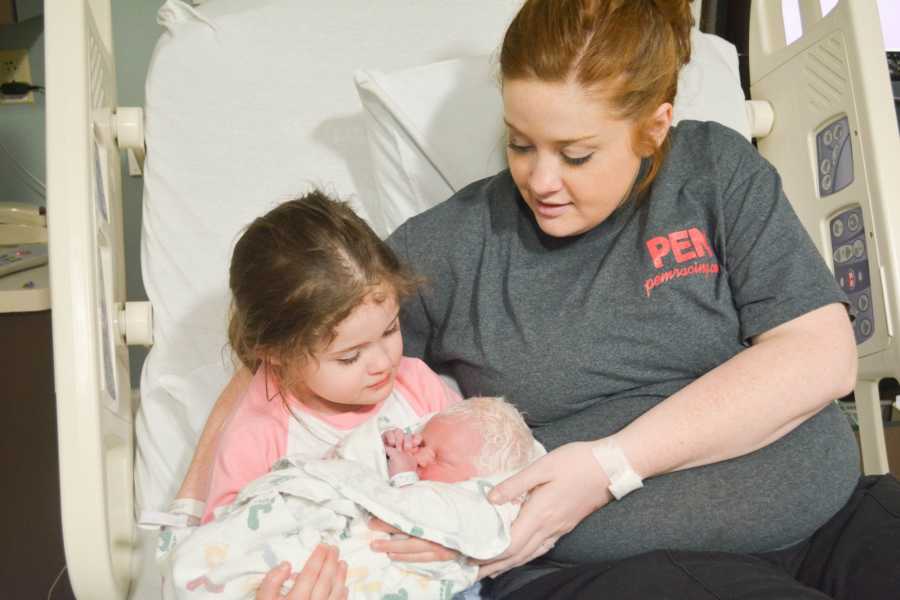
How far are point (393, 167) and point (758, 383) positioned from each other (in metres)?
0.77

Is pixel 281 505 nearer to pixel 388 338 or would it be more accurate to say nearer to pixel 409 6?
pixel 388 338

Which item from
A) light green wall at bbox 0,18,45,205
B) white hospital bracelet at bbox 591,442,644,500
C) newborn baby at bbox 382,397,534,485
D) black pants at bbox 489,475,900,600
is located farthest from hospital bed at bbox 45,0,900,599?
light green wall at bbox 0,18,45,205

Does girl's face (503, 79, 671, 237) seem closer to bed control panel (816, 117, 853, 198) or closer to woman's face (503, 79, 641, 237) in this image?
woman's face (503, 79, 641, 237)

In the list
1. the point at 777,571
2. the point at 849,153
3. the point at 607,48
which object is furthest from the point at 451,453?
the point at 849,153

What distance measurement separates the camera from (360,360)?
1.31m

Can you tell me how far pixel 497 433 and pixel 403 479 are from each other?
0.49 ft

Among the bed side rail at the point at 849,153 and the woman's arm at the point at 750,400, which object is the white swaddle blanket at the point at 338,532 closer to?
the woman's arm at the point at 750,400

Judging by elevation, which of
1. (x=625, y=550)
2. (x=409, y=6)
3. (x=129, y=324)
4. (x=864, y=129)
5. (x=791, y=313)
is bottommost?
(x=625, y=550)

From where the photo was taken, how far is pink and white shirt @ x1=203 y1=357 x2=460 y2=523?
4.33 feet

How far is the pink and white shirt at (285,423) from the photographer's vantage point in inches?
51.9

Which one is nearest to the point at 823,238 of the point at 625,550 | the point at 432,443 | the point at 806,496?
the point at 806,496

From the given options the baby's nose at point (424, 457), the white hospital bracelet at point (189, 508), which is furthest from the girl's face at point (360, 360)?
the white hospital bracelet at point (189, 508)

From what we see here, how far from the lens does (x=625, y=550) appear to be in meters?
1.31

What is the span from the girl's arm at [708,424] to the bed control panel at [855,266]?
12.1 inches
